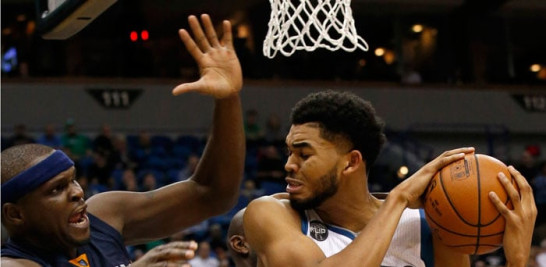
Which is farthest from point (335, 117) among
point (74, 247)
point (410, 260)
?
point (74, 247)

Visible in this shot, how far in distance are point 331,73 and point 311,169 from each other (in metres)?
11.4

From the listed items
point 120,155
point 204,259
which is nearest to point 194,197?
point 204,259

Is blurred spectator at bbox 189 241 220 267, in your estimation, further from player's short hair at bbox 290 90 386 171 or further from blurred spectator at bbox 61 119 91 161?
player's short hair at bbox 290 90 386 171

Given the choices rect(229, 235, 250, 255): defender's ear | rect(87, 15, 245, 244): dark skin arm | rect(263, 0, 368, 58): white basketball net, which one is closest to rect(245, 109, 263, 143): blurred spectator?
rect(263, 0, 368, 58): white basketball net

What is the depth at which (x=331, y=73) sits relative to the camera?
14.7 m

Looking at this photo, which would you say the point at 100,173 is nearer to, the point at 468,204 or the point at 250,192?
the point at 250,192

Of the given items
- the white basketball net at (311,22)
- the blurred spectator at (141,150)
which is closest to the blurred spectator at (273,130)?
the blurred spectator at (141,150)

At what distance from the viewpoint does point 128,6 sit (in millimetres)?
14258

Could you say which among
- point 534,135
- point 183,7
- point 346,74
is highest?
point 183,7

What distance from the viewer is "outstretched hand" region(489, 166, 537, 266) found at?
10.5 ft

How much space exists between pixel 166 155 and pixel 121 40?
107 inches

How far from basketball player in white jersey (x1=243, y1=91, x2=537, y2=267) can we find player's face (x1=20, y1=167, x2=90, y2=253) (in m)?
0.58

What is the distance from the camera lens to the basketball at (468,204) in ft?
10.4

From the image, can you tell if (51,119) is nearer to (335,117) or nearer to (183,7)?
(183,7)
